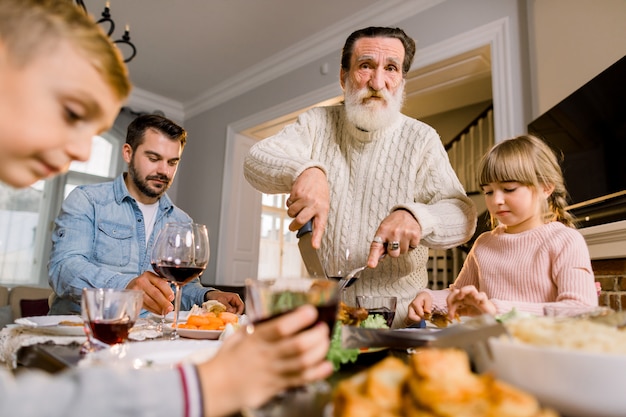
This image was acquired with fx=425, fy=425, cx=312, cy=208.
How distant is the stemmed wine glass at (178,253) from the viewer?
994 millimetres

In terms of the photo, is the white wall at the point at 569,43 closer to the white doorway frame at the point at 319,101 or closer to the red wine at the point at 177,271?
the white doorway frame at the point at 319,101

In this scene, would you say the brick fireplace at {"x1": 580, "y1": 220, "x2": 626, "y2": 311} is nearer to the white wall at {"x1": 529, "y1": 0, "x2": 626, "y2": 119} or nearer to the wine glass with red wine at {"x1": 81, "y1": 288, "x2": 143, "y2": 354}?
the white wall at {"x1": 529, "y1": 0, "x2": 626, "y2": 119}

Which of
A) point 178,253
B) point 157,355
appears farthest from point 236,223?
point 157,355

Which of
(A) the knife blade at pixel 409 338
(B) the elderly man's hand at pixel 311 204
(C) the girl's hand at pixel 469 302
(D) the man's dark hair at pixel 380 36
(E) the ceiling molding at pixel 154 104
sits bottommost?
(A) the knife blade at pixel 409 338

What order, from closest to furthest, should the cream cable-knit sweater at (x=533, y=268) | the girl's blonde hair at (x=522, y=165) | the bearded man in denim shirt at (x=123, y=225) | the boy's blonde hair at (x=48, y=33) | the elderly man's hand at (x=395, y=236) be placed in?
the boy's blonde hair at (x=48, y=33) → the elderly man's hand at (x=395, y=236) → the cream cable-knit sweater at (x=533, y=268) → the girl's blonde hair at (x=522, y=165) → the bearded man in denim shirt at (x=123, y=225)

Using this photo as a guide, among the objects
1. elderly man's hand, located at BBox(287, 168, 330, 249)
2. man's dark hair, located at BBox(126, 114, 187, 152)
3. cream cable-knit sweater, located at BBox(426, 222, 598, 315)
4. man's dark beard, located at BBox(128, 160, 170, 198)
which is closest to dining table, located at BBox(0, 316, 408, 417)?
elderly man's hand, located at BBox(287, 168, 330, 249)

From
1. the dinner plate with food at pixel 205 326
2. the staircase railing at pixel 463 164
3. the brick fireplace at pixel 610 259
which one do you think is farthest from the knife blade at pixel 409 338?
the staircase railing at pixel 463 164

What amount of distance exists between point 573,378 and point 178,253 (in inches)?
32.7

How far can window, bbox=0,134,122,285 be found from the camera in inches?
195

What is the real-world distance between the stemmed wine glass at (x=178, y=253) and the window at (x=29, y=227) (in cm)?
458

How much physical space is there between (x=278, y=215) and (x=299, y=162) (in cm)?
714

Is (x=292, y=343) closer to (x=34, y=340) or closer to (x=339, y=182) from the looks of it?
(x=34, y=340)

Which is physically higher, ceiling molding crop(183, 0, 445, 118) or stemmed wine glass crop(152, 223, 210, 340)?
ceiling molding crop(183, 0, 445, 118)

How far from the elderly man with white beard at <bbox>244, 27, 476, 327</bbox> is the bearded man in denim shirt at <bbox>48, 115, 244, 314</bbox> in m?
0.46
